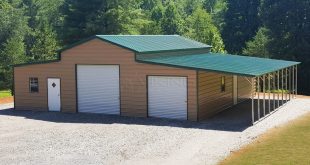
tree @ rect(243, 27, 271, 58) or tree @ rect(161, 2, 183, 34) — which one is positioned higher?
tree @ rect(161, 2, 183, 34)

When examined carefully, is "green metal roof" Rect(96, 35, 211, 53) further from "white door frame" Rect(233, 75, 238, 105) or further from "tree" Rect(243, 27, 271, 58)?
"tree" Rect(243, 27, 271, 58)

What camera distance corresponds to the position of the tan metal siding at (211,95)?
22844mm

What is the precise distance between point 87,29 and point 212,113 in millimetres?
30624

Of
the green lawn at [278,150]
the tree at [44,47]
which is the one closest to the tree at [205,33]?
the tree at [44,47]

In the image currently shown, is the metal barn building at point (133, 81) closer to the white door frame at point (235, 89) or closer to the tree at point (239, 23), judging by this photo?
the white door frame at point (235, 89)

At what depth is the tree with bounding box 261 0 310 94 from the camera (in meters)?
47.4

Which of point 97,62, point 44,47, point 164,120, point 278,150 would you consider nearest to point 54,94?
point 97,62

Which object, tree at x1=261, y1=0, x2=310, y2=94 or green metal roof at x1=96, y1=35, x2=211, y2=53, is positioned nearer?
green metal roof at x1=96, y1=35, x2=211, y2=53

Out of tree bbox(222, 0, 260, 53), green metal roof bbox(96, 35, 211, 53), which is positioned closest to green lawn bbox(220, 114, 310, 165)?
green metal roof bbox(96, 35, 211, 53)

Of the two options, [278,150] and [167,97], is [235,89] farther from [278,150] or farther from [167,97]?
[278,150]

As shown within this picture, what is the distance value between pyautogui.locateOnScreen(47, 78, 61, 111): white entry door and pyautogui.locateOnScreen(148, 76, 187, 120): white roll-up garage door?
5971mm

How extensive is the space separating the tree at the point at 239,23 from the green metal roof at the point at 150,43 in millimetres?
33913

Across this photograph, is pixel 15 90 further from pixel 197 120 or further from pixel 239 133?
pixel 239 133

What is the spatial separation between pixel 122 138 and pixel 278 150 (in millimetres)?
6250
